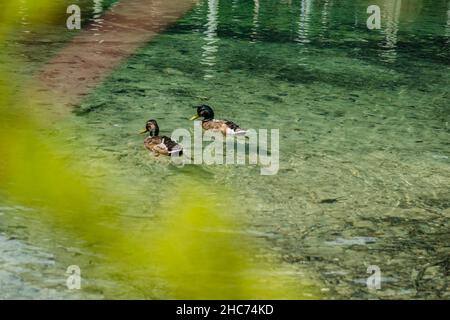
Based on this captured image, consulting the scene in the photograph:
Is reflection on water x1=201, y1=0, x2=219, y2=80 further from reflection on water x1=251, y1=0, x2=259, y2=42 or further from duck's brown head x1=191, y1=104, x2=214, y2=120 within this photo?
duck's brown head x1=191, y1=104, x2=214, y2=120

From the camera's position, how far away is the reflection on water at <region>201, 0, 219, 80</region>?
507 inches

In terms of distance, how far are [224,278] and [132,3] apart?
16.0 m

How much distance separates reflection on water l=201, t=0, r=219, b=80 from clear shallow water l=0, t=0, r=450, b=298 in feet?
0.13

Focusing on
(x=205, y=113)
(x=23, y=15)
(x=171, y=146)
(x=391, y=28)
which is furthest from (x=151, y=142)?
(x=391, y=28)

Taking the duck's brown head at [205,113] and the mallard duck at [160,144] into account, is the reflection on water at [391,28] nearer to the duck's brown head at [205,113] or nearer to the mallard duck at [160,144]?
the duck's brown head at [205,113]

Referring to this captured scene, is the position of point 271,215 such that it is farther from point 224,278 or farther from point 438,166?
point 438,166

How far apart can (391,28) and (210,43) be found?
6043mm

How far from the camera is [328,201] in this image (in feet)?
23.7

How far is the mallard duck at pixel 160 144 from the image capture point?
8.02m

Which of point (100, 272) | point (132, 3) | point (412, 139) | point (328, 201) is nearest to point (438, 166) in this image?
point (412, 139)

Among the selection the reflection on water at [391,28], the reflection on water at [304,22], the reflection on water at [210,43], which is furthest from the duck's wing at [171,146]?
the reflection on water at [304,22]

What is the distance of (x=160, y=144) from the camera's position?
8086mm

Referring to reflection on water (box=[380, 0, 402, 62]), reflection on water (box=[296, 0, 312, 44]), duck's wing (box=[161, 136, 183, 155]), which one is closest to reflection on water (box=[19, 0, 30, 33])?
reflection on water (box=[296, 0, 312, 44])

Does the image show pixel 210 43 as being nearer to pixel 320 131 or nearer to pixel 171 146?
pixel 320 131
